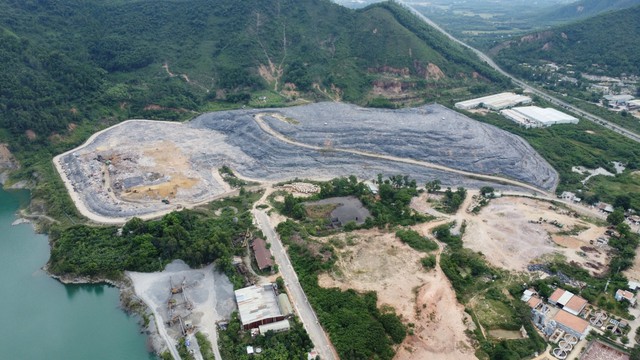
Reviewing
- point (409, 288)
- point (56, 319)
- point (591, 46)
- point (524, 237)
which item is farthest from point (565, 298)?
point (591, 46)

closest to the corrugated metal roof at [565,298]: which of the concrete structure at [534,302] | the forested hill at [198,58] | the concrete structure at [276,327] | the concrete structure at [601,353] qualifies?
the concrete structure at [534,302]

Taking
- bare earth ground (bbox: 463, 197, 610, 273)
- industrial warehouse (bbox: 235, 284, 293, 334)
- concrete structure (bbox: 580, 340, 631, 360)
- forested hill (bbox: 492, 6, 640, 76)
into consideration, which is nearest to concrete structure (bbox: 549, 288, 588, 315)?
concrete structure (bbox: 580, 340, 631, 360)

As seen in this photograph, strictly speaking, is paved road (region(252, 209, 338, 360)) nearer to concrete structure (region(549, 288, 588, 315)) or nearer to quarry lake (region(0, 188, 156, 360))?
quarry lake (region(0, 188, 156, 360))

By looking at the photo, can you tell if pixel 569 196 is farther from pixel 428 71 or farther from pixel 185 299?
pixel 185 299

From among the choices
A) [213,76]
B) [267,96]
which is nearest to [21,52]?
[213,76]

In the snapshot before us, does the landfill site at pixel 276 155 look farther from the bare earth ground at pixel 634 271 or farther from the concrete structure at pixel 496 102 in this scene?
the bare earth ground at pixel 634 271

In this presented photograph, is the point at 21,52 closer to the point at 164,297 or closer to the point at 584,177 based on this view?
the point at 164,297

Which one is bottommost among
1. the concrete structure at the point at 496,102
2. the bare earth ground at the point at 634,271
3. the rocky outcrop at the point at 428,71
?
the bare earth ground at the point at 634,271
